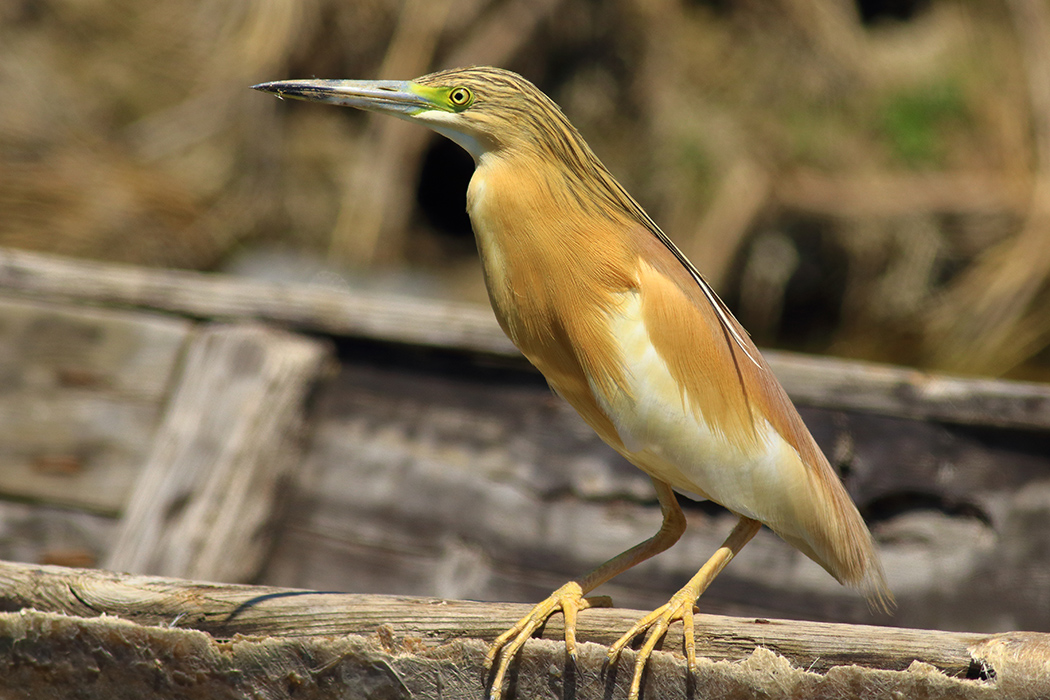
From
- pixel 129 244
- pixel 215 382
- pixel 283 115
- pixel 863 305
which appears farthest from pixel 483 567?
pixel 283 115

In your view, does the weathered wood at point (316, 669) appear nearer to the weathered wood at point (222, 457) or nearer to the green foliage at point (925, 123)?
the weathered wood at point (222, 457)

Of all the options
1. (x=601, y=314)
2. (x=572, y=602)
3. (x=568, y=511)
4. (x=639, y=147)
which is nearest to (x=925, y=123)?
(x=639, y=147)

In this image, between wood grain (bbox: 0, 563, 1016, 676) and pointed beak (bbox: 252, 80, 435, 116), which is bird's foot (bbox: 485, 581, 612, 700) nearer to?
wood grain (bbox: 0, 563, 1016, 676)

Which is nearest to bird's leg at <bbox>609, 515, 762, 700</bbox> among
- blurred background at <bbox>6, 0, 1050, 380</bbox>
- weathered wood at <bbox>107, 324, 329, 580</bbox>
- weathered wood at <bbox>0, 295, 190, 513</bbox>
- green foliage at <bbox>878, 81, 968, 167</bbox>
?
weathered wood at <bbox>107, 324, 329, 580</bbox>

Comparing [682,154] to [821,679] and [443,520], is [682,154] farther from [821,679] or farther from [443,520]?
[821,679]

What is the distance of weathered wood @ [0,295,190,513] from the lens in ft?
6.54

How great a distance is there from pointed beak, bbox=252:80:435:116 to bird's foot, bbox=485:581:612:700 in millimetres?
655

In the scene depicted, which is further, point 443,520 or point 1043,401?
point 443,520

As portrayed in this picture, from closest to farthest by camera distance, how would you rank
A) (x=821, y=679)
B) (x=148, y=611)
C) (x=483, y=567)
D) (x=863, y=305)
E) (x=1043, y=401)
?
(x=821, y=679) → (x=148, y=611) → (x=1043, y=401) → (x=483, y=567) → (x=863, y=305)

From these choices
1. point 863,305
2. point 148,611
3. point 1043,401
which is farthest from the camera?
point 863,305

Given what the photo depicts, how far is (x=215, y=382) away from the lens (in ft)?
6.28

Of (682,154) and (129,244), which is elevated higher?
(682,154)

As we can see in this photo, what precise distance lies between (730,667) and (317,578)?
121cm

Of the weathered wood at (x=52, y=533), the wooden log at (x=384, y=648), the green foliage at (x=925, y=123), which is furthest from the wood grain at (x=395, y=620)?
the green foliage at (x=925, y=123)
